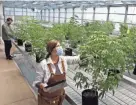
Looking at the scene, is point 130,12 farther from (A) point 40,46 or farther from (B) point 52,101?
(B) point 52,101

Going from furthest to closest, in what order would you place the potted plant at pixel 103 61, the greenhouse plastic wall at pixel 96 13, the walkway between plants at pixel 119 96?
the greenhouse plastic wall at pixel 96 13
the walkway between plants at pixel 119 96
the potted plant at pixel 103 61

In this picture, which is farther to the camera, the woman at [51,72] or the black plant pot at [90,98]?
the black plant pot at [90,98]

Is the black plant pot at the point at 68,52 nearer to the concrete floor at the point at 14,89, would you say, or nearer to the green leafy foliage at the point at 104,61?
the concrete floor at the point at 14,89

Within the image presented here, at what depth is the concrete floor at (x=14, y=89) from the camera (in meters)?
3.18

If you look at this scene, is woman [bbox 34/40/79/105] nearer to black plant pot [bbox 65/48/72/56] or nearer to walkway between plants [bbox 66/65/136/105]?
walkway between plants [bbox 66/65/136/105]

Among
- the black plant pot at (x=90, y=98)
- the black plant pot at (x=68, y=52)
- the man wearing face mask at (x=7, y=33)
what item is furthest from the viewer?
the man wearing face mask at (x=7, y=33)

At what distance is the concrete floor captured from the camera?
10.4 feet

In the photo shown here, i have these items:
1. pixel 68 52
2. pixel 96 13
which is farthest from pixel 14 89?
pixel 96 13

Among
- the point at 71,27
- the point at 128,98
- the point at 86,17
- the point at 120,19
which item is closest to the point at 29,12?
the point at 86,17

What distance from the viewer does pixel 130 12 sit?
9.38m

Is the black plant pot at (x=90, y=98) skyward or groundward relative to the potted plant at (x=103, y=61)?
groundward

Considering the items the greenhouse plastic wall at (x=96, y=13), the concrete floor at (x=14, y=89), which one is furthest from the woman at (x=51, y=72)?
the greenhouse plastic wall at (x=96, y=13)

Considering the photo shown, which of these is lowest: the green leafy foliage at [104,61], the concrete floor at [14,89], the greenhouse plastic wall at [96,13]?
the concrete floor at [14,89]

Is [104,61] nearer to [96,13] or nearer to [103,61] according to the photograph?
[103,61]
